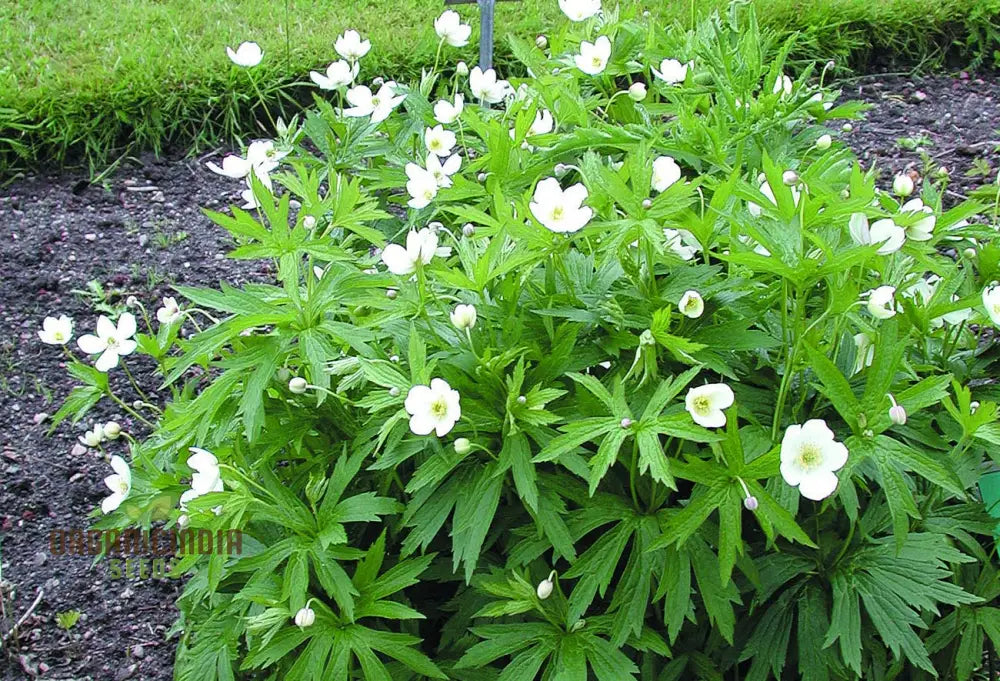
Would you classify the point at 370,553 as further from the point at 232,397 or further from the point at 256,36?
the point at 256,36

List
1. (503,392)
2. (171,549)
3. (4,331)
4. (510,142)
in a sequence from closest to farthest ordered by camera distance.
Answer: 1. (503,392)
2. (510,142)
3. (171,549)
4. (4,331)

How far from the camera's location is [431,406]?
1.33 m

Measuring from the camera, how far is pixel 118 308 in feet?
9.45

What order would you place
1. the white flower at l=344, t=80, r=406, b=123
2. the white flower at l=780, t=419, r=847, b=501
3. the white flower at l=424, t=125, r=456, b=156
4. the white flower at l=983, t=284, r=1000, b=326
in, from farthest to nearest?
1. the white flower at l=344, t=80, r=406, b=123
2. the white flower at l=424, t=125, r=456, b=156
3. the white flower at l=983, t=284, r=1000, b=326
4. the white flower at l=780, t=419, r=847, b=501

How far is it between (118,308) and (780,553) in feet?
6.81

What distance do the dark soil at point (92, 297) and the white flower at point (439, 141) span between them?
3.36 ft

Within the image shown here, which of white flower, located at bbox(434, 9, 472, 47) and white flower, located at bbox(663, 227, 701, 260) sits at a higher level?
white flower, located at bbox(434, 9, 472, 47)

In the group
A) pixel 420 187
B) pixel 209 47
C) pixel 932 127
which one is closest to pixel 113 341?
pixel 420 187

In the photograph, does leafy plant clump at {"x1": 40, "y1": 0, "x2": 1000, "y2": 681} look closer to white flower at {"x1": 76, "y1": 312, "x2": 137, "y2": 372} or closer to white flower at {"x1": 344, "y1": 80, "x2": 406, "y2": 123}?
white flower at {"x1": 76, "y1": 312, "x2": 137, "y2": 372}

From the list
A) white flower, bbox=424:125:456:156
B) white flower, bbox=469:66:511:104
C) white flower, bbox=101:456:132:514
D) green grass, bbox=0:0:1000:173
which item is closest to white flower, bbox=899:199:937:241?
white flower, bbox=424:125:456:156

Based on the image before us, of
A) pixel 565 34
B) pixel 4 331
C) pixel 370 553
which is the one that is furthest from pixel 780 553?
pixel 4 331

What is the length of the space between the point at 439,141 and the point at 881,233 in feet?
2.66

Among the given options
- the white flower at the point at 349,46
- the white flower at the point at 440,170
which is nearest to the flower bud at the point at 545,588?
the white flower at the point at 440,170

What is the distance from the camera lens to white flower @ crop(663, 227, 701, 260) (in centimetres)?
155
